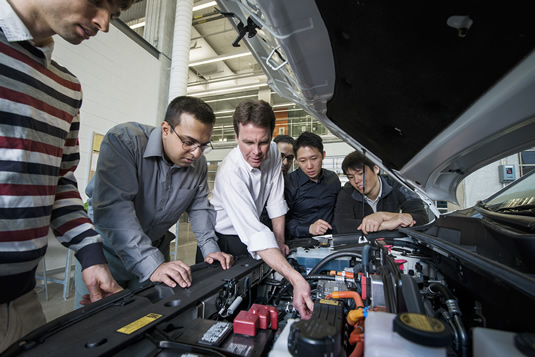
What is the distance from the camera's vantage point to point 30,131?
0.68m

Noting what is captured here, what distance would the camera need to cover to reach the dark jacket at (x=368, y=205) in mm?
1954

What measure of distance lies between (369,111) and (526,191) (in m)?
0.68

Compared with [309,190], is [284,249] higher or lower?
lower

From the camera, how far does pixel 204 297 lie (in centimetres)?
78

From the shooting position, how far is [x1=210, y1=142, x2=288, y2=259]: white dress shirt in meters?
1.21

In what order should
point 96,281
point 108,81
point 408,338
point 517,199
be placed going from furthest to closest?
point 108,81 → point 517,199 → point 96,281 → point 408,338

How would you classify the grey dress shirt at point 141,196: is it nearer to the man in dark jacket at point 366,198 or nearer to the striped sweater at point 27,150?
the striped sweater at point 27,150

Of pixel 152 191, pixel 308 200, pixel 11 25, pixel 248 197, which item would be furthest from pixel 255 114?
pixel 308 200

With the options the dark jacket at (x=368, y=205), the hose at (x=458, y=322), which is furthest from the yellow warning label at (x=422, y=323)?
the dark jacket at (x=368, y=205)

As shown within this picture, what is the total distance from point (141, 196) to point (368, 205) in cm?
161

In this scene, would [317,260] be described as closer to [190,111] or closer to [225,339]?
[225,339]

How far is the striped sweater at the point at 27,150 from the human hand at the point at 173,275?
20cm

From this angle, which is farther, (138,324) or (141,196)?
(141,196)

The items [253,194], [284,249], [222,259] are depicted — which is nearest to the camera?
[222,259]
